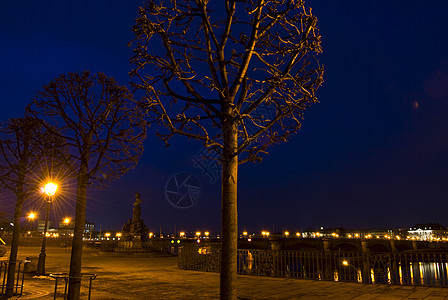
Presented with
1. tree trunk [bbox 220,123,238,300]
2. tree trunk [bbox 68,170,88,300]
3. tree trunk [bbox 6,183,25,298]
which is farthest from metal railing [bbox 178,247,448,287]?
tree trunk [bbox 220,123,238,300]

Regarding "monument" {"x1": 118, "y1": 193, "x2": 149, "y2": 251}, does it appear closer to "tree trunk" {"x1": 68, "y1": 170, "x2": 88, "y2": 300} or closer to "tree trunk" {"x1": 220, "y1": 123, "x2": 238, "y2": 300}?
"tree trunk" {"x1": 68, "y1": 170, "x2": 88, "y2": 300}

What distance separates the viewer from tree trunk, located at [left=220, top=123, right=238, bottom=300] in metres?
4.60

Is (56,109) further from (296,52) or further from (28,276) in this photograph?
(28,276)

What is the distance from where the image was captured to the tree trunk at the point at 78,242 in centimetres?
763

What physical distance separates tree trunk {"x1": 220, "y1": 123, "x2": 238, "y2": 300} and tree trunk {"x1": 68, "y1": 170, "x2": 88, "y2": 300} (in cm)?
436

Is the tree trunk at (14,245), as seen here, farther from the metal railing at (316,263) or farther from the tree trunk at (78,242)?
the metal railing at (316,263)

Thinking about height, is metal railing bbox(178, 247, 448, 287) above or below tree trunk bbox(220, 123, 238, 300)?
below

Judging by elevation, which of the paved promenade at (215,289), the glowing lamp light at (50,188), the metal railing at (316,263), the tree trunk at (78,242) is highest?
the glowing lamp light at (50,188)

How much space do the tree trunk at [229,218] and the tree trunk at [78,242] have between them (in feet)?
14.3

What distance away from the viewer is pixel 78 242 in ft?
26.1

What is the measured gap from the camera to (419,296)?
34.4 ft

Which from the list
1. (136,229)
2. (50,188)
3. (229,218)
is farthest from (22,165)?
(136,229)

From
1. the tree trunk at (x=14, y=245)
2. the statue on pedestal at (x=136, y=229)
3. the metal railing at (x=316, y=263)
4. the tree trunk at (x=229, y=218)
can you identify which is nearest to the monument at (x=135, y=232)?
the statue on pedestal at (x=136, y=229)

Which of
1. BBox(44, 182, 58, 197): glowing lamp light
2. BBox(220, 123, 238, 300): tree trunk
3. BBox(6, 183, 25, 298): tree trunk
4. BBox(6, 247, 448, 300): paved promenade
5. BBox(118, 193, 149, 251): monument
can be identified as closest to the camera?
BBox(220, 123, 238, 300): tree trunk
